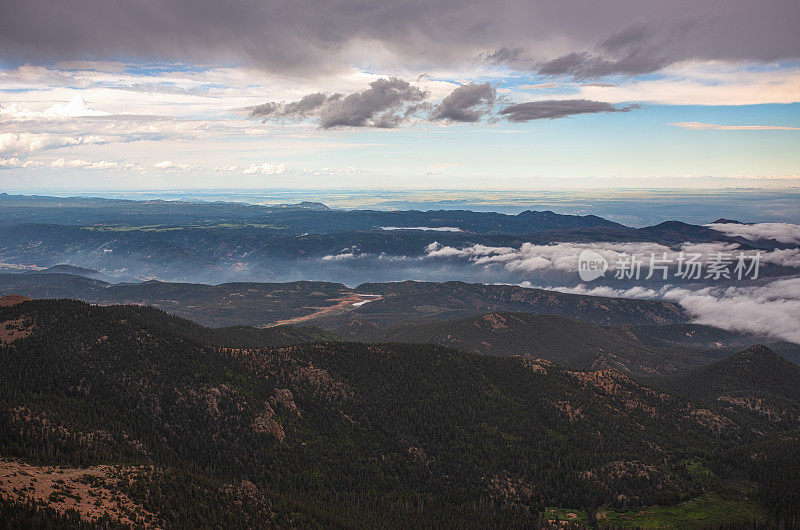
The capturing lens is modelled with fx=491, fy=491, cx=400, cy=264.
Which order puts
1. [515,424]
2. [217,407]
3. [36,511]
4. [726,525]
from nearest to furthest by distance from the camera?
[36,511]
[726,525]
[217,407]
[515,424]

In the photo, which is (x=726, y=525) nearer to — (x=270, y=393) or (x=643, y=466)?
(x=643, y=466)

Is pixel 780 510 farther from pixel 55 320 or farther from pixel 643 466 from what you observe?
pixel 55 320

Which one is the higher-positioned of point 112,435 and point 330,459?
point 112,435

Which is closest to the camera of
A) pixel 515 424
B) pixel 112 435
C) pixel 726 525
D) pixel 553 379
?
pixel 112 435

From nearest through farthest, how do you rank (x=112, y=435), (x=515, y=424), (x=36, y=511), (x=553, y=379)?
(x=36, y=511) < (x=112, y=435) < (x=515, y=424) < (x=553, y=379)

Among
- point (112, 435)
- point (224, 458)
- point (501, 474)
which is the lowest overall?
→ point (501, 474)

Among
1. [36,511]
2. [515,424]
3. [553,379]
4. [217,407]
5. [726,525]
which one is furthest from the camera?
[553,379]

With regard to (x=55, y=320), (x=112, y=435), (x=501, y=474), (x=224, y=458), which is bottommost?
(x=501, y=474)

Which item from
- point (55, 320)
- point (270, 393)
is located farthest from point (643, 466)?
point (55, 320)

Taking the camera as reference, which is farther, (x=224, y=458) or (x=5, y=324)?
(x=5, y=324)

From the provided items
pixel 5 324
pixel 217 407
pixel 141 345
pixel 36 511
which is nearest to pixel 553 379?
pixel 217 407
